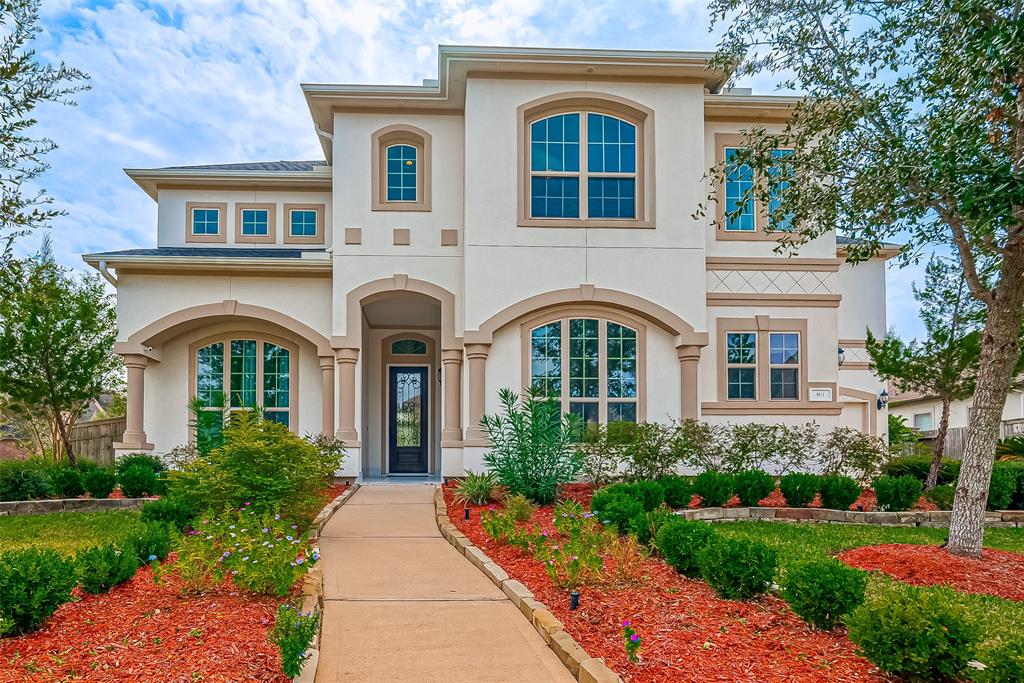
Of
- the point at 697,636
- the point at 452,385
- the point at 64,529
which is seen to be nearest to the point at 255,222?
the point at 452,385

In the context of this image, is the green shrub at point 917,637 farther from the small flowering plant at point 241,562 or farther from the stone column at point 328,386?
the stone column at point 328,386

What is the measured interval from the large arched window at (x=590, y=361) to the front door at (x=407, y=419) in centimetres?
411

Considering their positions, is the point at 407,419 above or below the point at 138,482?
above

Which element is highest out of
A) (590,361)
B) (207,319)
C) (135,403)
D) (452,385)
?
(207,319)

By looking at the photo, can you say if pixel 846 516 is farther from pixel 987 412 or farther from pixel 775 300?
pixel 775 300

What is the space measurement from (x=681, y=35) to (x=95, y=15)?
9413 millimetres

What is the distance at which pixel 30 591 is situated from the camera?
5.29 meters

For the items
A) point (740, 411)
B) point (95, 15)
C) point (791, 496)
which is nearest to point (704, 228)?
point (740, 411)

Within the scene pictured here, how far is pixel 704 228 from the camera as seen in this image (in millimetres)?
15203

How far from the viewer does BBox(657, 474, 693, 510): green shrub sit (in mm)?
11352

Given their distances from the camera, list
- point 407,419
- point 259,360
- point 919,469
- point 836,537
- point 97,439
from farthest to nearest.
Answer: point 97,439 → point 407,419 → point 259,360 → point 919,469 → point 836,537

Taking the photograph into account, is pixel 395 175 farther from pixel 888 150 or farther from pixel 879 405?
pixel 879 405

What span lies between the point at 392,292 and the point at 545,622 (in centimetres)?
1040

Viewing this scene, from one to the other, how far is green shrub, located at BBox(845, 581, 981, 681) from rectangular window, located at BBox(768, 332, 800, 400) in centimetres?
1094
